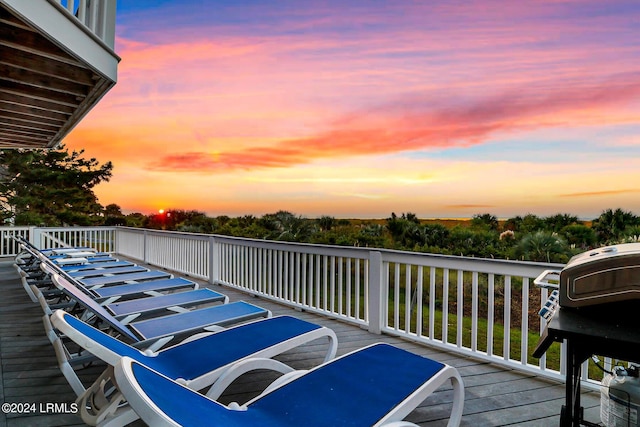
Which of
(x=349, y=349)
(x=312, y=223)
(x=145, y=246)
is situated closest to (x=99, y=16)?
(x=349, y=349)

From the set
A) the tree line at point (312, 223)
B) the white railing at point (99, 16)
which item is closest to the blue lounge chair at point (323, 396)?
the white railing at point (99, 16)

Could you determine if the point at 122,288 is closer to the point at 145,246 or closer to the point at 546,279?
the point at 546,279

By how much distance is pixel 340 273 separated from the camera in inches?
203

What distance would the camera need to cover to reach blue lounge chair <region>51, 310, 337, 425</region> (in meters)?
1.76

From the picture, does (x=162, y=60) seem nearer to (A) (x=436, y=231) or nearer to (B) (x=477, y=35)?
(B) (x=477, y=35)

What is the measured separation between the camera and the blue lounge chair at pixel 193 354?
69.4 inches

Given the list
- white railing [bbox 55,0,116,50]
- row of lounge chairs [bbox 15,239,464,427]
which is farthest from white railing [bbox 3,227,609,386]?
white railing [bbox 55,0,116,50]

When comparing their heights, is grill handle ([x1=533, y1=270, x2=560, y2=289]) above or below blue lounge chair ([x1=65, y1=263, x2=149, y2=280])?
above

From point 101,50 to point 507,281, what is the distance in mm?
4682

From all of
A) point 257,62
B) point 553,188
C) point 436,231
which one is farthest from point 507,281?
point 436,231

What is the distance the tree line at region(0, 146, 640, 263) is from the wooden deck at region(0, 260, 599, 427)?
11924 mm

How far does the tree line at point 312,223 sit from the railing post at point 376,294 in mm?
11716

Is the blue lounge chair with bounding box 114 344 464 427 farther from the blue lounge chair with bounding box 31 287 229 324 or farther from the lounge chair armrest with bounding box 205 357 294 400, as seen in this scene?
the blue lounge chair with bounding box 31 287 229 324

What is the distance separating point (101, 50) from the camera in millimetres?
4273
